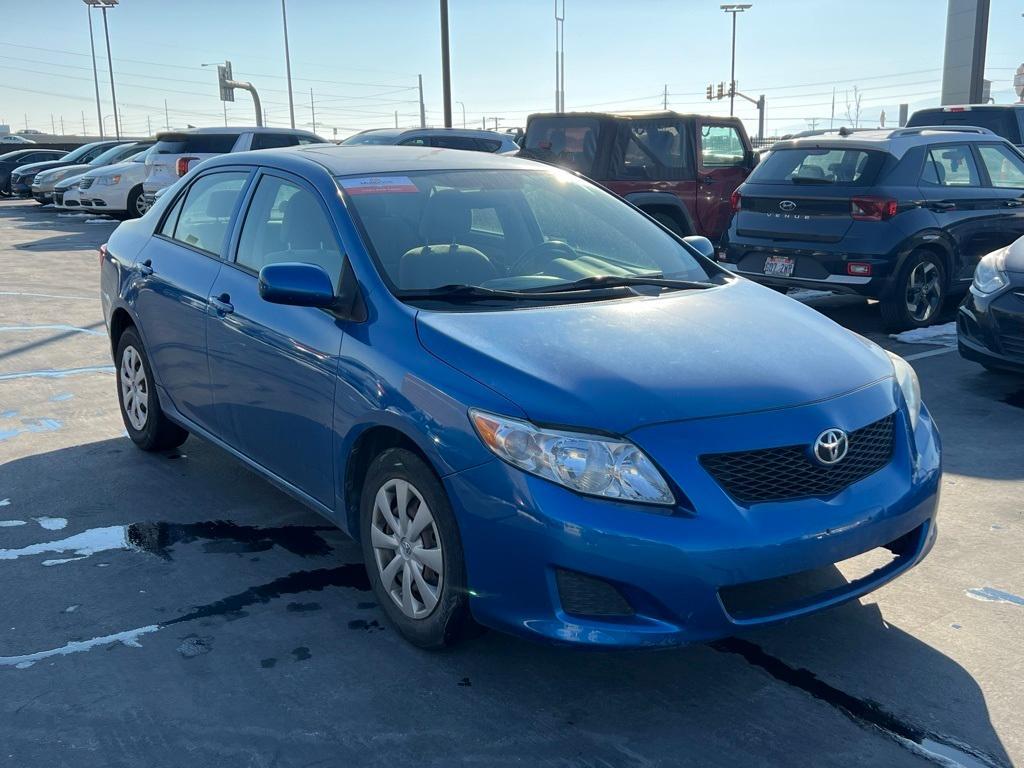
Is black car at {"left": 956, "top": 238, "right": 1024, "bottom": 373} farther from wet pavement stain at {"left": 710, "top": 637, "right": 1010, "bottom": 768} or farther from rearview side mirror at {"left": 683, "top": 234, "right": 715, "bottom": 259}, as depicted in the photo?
wet pavement stain at {"left": 710, "top": 637, "right": 1010, "bottom": 768}

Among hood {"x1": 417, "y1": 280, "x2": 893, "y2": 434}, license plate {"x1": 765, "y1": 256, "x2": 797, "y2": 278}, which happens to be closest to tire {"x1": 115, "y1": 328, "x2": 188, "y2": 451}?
hood {"x1": 417, "y1": 280, "x2": 893, "y2": 434}

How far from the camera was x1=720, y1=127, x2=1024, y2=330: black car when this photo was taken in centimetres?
859

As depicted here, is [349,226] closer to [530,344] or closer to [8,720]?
[530,344]

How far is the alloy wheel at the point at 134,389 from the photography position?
5.48 metres

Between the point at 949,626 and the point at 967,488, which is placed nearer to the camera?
the point at 949,626

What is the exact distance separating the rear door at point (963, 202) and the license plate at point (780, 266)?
1.23 metres

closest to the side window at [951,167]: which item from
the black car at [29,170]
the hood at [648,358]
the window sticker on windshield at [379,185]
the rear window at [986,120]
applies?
the rear window at [986,120]

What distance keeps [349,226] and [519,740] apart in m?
1.98

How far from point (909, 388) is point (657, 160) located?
835 cm

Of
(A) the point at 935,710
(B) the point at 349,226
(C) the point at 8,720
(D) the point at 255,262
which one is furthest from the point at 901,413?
(C) the point at 8,720

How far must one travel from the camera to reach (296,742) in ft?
9.66

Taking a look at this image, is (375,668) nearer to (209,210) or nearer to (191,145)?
(209,210)

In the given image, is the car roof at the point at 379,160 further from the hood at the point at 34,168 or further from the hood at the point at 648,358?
the hood at the point at 34,168

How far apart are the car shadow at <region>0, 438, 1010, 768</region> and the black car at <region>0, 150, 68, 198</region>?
2987 cm
